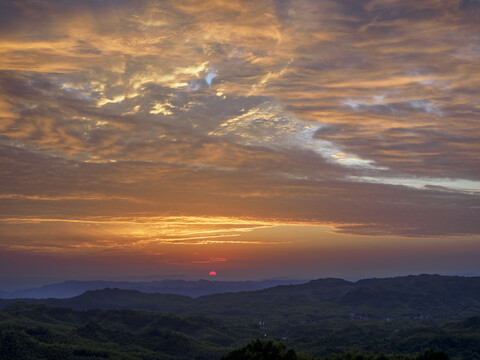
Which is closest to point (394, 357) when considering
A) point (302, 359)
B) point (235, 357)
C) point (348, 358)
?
point (348, 358)

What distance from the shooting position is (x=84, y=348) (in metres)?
187

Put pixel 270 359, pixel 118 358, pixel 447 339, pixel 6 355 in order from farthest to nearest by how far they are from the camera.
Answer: pixel 447 339 → pixel 118 358 → pixel 6 355 → pixel 270 359

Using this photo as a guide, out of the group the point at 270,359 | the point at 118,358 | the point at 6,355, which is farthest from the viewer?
the point at 118,358

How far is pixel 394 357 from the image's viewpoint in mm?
86188

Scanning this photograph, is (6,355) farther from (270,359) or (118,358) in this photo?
(270,359)

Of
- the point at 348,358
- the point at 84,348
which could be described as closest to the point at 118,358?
the point at 84,348

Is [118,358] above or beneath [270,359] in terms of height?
beneath

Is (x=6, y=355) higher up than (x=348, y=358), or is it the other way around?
(x=348, y=358)

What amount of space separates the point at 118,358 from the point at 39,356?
1250 inches

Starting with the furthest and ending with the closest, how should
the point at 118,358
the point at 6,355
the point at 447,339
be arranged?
the point at 447,339
the point at 118,358
the point at 6,355

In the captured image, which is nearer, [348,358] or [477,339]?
[348,358]

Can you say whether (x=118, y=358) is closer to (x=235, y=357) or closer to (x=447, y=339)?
(x=235, y=357)

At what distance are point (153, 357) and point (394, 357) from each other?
143808 millimetres

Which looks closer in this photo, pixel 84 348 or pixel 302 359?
pixel 302 359
